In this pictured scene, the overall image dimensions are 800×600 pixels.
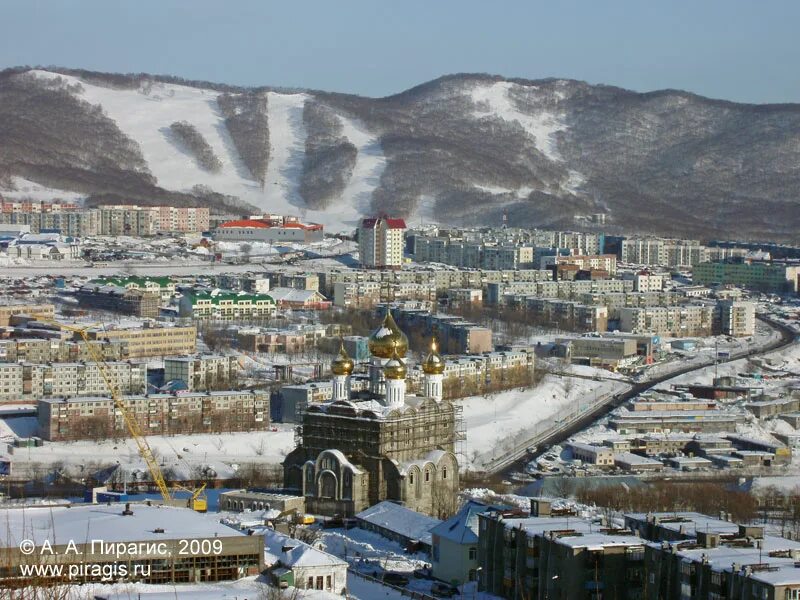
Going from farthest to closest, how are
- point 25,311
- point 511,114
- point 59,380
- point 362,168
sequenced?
point 511,114 → point 362,168 → point 25,311 → point 59,380

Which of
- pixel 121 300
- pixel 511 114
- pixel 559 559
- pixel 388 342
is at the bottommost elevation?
pixel 559 559

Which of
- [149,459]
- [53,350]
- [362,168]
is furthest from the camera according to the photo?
[362,168]

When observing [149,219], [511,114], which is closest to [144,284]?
[149,219]

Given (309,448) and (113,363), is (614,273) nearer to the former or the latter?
(113,363)

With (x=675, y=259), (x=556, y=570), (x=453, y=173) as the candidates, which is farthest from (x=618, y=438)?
(x=453, y=173)

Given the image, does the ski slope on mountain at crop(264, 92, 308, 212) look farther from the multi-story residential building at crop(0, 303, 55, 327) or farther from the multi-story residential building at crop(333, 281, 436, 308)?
the multi-story residential building at crop(0, 303, 55, 327)

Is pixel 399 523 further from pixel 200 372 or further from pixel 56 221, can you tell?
pixel 56 221
